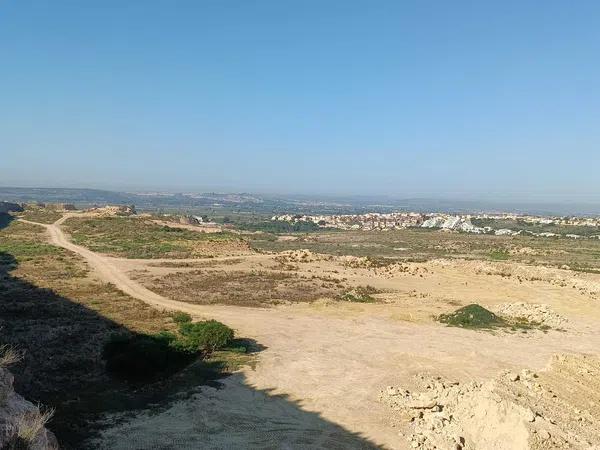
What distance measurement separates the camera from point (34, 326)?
78.4ft

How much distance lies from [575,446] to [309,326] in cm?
1572

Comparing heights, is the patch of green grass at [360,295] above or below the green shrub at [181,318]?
below

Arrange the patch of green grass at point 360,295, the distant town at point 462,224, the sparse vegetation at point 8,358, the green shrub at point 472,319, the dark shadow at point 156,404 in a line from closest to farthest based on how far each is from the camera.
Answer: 1. the sparse vegetation at point 8,358
2. the dark shadow at point 156,404
3. the green shrub at point 472,319
4. the patch of green grass at point 360,295
5. the distant town at point 462,224

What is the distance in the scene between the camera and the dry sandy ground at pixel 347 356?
14.7 metres

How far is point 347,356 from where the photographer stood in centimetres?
2231

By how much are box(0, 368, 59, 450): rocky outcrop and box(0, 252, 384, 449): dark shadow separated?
107 inches

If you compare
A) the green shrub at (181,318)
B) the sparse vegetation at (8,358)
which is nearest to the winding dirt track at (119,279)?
the green shrub at (181,318)

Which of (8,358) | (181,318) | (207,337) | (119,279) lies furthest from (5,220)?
(8,358)

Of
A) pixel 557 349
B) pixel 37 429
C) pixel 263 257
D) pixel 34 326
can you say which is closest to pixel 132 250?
pixel 263 257

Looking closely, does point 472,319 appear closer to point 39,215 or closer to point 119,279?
point 119,279

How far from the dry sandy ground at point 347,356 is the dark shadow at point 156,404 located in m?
0.06

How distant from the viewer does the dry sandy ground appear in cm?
1473

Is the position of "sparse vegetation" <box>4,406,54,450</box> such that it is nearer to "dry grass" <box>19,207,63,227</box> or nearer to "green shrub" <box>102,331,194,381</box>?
"green shrub" <box>102,331,194,381</box>

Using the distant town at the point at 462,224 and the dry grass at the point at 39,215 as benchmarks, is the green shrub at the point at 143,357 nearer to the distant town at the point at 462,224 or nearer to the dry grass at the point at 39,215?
the dry grass at the point at 39,215
